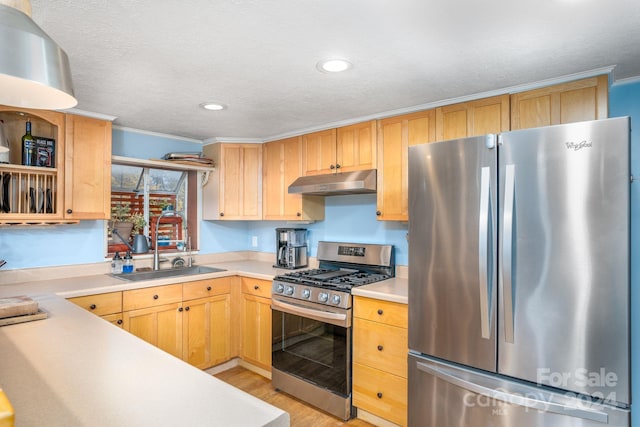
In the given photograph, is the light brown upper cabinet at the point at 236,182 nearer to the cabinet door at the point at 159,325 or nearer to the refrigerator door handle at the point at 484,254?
the cabinet door at the point at 159,325

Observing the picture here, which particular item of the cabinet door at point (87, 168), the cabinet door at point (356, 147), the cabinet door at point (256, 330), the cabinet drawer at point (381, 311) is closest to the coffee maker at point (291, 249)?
the cabinet door at point (256, 330)

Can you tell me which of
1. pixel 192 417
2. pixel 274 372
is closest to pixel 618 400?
pixel 192 417

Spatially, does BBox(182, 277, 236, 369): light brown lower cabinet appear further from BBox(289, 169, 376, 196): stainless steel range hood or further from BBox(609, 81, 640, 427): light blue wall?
BBox(609, 81, 640, 427): light blue wall

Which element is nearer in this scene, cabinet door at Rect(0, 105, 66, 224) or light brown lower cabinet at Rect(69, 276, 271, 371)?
cabinet door at Rect(0, 105, 66, 224)

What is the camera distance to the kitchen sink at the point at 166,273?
3047mm

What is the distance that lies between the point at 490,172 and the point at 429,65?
0.67 metres

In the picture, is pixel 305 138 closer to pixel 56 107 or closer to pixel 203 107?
pixel 203 107

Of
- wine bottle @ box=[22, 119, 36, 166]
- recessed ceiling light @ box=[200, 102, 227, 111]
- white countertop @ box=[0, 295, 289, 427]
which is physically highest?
recessed ceiling light @ box=[200, 102, 227, 111]

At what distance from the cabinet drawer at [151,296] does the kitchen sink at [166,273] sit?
232mm

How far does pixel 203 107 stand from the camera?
2693mm

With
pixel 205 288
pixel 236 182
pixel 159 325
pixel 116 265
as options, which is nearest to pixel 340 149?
pixel 236 182

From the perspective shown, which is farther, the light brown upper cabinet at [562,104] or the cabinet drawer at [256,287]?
the cabinet drawer at [256,287]

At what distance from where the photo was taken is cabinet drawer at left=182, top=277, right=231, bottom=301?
9.98 ft

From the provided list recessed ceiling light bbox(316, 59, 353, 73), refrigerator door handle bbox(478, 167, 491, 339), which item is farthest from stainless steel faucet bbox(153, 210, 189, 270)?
refrigerator door handle bbox(478, 167, 491, 339)
